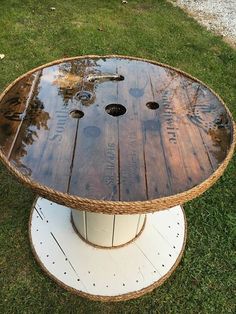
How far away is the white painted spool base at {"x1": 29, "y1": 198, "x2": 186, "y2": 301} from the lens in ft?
8.93

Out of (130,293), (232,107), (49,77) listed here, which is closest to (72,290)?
(130,293)

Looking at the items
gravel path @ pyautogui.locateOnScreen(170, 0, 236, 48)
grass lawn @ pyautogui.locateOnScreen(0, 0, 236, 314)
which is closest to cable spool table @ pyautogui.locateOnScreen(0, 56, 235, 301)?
grass lawn @ pyautogui.locateOnScreen(0, 0, 236, 314)

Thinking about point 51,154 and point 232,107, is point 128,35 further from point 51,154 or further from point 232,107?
point 51,154

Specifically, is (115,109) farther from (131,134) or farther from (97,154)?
(97,154)

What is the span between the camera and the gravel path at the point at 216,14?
6.33 metres

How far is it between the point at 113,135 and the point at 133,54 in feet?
11.7

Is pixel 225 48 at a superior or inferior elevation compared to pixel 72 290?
superior

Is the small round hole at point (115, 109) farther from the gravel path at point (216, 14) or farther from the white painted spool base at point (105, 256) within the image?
the gravel path at point (216, 14)

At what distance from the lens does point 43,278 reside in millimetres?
2787

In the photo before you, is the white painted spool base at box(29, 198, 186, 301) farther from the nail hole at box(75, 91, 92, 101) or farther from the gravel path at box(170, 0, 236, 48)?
the gravel path at box(170, 0, 236, 48)

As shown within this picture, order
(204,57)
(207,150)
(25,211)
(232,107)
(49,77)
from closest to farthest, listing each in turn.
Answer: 1. (207,150)
2. (49,77)
3. (25,211)
4. (232,107)
5. (204,57)

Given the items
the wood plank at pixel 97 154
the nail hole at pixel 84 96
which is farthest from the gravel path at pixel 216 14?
the wood plank at pixel 97 154

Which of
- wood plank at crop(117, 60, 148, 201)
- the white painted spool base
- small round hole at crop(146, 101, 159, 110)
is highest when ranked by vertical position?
small round hole at crop(146, 101, 159, 110)

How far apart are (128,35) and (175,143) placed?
4250mm
